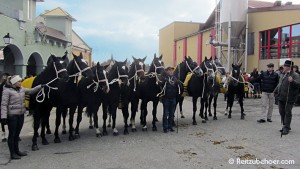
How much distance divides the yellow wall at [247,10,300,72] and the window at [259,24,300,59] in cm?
36

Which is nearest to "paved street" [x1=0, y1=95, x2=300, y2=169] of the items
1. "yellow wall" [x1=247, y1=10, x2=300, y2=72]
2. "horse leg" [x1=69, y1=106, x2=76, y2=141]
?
"horse leg" [x1=69, y1=106, x2=76, y2=141]

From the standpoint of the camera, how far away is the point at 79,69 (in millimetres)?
7926

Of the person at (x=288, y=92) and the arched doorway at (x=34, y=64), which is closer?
the person at (x=288, y=92)

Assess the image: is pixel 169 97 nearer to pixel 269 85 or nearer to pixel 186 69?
pixel 186 69

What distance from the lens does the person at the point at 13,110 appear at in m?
6.32

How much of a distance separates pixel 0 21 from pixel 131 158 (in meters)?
14.2

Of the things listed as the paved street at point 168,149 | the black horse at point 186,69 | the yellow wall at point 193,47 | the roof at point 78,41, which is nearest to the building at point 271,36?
the yellow wall at point 193,47

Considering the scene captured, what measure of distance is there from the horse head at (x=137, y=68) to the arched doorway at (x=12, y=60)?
43.6 feet

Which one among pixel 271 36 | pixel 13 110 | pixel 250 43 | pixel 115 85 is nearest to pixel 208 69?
pixel 115 85

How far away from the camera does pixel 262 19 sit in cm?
2402

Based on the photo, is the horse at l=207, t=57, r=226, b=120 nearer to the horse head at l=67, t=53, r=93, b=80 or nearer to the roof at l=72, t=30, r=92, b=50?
the horse head at l=67, t=53, r=93, b=80

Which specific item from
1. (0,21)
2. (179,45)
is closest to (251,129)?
(0,21)

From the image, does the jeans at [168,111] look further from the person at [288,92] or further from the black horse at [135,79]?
the person at [288,92]

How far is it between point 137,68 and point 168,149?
2989 mm
